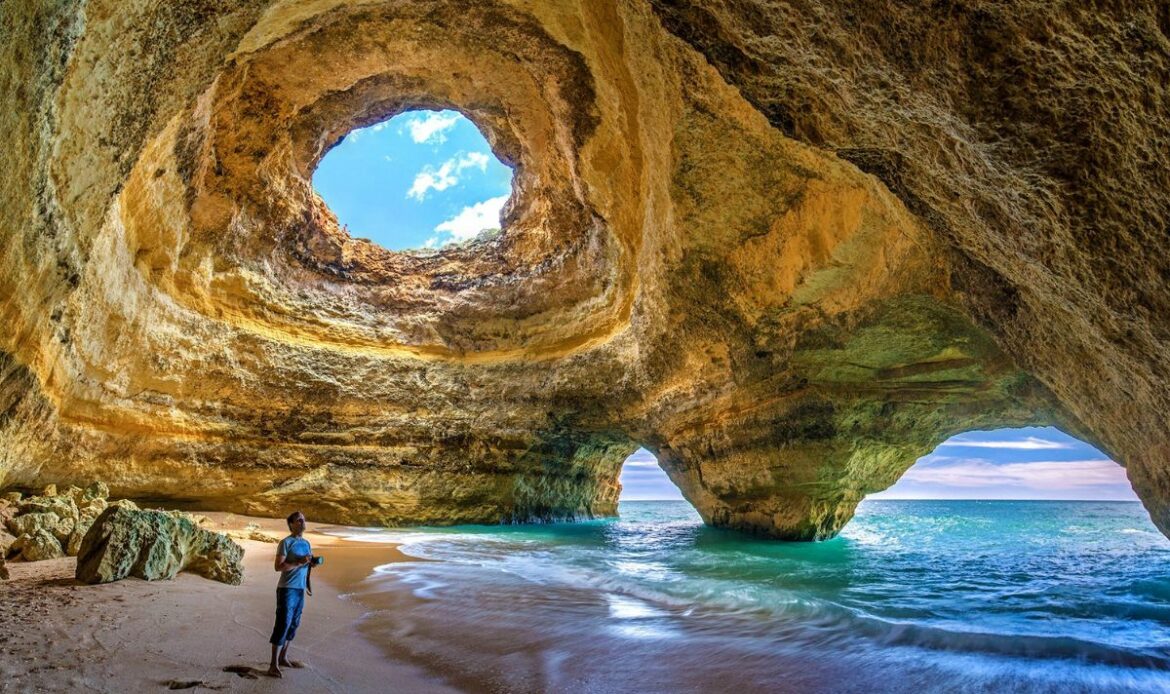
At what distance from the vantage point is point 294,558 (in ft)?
10.1

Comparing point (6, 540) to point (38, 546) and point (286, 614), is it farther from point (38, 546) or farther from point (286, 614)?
point (286, 614)

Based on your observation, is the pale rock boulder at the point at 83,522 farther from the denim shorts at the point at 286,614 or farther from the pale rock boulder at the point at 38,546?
the denim shorts at the point at 286,614

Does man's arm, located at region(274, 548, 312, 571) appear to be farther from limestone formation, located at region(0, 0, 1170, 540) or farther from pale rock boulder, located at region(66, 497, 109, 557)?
limestone formation, located at region(0, 0, 1170, 540)

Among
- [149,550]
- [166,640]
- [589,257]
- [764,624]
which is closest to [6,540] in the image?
[149,550]

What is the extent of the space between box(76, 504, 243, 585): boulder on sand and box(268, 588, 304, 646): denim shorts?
2116 millimetres

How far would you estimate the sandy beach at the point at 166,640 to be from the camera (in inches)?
103

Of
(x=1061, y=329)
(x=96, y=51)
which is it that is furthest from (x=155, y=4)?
(x=1061, y=329)

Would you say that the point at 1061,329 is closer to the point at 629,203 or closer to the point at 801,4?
the point at 801,4

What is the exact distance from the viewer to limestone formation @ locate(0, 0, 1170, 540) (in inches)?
131

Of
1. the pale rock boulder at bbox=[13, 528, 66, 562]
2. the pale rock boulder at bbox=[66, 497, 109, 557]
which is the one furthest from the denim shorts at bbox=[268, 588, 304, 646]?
the pale rock boulder at bbox=[13, 528, 66, 562]

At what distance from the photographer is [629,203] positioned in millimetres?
9094

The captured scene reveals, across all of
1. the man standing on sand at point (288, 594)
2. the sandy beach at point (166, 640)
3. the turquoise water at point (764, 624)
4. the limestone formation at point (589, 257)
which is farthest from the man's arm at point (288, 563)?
the limestone formation at point (589, 257)

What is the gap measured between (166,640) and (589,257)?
9.91 metres

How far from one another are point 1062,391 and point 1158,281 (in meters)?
3.09
